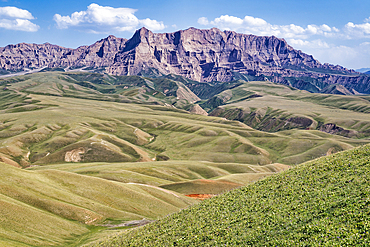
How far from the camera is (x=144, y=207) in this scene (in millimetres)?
61969

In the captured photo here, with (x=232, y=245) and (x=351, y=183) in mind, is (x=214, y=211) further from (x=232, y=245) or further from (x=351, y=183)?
(x=351, y=183)

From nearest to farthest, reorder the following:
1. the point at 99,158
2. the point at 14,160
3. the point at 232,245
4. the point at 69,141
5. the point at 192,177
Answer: the point at 232,245 → the point at 192,177 → the point at 14,160 → the point at 99,158 → the point at 69,141

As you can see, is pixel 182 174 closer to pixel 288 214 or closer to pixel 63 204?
pixel 63 204

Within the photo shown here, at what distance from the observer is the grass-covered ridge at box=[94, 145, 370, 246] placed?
19766 mm

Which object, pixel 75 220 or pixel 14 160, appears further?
pixel 14 160

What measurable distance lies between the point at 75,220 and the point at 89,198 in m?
9.98

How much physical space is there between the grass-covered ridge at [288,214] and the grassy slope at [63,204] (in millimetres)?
16974

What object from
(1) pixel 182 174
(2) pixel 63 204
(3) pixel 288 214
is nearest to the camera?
(3) pixel 288 214

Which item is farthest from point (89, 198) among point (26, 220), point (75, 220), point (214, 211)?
point (214, 211)

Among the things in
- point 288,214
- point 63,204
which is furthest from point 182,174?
point 288,214

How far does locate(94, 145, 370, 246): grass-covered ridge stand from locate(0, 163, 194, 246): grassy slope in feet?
55.7

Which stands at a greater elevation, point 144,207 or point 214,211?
point 214,211

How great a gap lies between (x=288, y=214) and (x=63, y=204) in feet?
145

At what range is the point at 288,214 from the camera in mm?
24188
